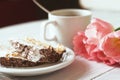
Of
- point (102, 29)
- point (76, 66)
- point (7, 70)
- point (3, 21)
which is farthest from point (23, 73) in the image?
point (3, 21)

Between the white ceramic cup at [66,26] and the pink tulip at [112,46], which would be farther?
the white ceramic cup at [66,26]

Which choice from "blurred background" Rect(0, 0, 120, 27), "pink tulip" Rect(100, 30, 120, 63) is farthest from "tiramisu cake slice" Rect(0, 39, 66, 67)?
"blurred background" Rect(0, 0, 120, 27)

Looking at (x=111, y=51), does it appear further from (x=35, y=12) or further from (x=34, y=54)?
(x=35, y=12)

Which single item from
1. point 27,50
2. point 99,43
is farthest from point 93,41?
point 27,50

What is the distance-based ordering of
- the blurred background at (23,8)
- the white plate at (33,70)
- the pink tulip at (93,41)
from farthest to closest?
1. the blurred background at (23,8)
2. the pink tulip at (93,41)
3. the white plate at (33,70)

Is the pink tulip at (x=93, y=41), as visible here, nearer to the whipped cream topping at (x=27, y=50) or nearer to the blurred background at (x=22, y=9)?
the whipped cream topping at (x=27, y=50)

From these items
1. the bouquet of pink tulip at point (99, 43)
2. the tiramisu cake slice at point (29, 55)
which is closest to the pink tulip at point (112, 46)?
the bouquet of pink tulip at point (99, 43)
